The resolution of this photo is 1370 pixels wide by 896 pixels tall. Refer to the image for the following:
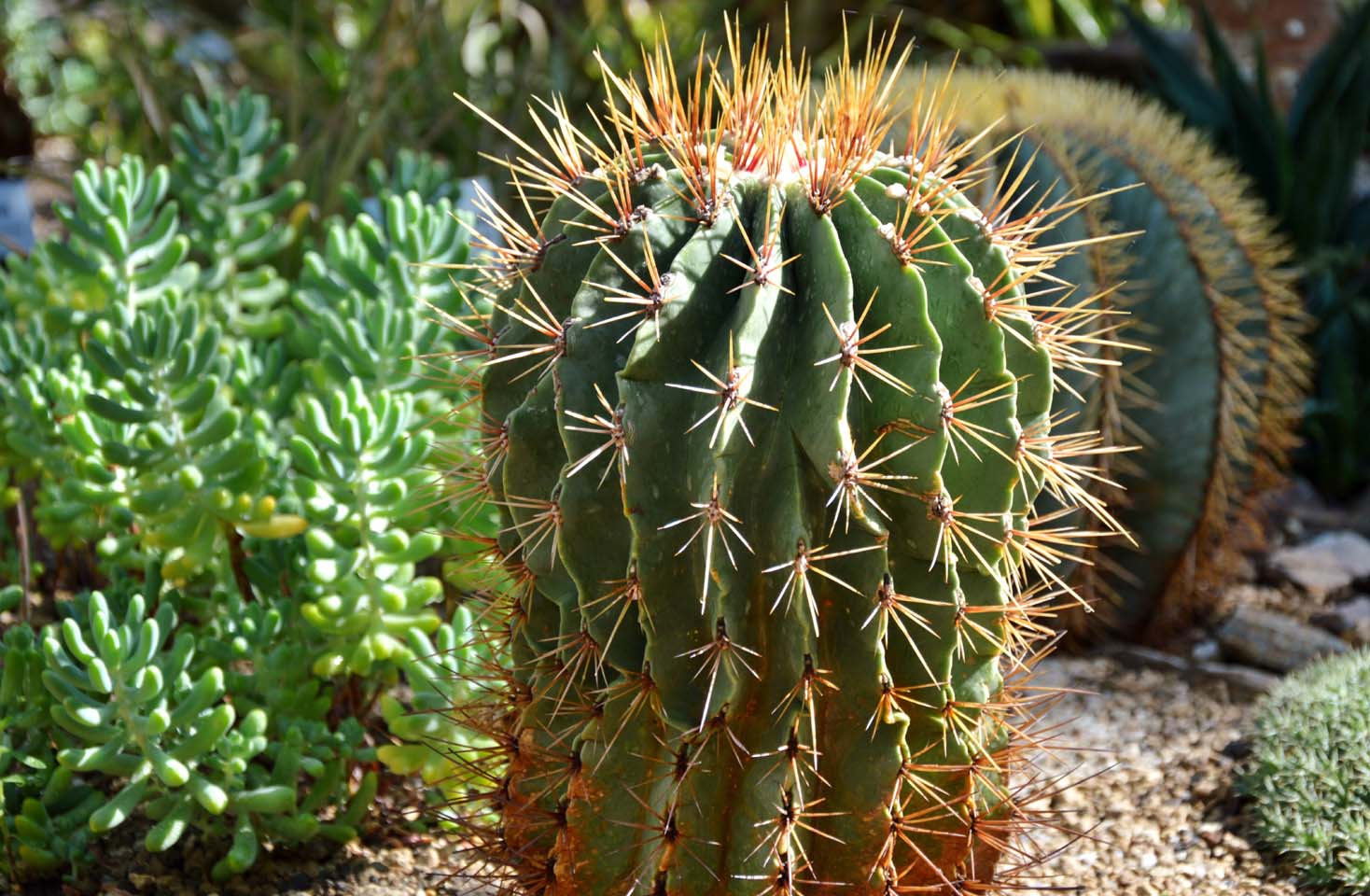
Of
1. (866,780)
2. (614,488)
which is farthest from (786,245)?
(866,780)

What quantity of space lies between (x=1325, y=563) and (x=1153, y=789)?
1.48 m

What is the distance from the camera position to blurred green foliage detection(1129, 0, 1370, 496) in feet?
14.5

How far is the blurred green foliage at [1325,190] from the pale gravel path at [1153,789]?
1547 millimetres

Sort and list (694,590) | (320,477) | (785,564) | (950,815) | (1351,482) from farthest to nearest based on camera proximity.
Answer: (1351,482) → (320,477) → (950,815) → (694,590) → (785,564)

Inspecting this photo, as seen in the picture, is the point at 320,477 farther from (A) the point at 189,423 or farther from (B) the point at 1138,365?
(B) the point at 1138,365

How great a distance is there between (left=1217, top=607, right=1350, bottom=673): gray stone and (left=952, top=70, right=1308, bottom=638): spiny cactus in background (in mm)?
143

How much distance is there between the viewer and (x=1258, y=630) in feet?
11.3

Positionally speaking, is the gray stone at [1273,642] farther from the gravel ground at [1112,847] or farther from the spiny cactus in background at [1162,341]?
the gravel ground at [1112,847]

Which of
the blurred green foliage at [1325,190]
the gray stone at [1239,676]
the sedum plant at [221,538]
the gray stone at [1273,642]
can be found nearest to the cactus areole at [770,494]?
the sedum plant at [221,538]

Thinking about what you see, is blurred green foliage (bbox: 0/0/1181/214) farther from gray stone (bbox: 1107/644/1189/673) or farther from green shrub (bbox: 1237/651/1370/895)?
green shrub (bbox: 1237/651/1370/895)

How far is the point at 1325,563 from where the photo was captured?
3932mm

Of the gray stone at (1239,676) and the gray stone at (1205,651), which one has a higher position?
the gray stone at (1239,676)

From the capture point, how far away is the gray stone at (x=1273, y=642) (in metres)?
3.37

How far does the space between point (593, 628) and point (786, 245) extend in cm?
55
